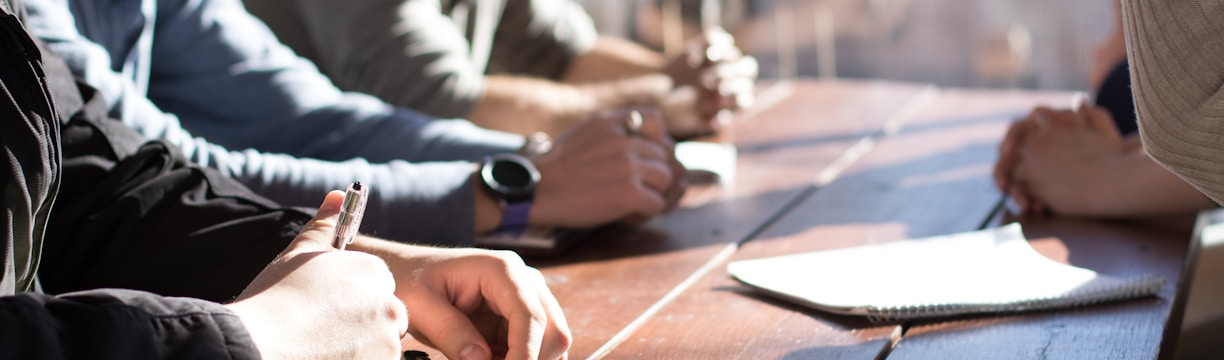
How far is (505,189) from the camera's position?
124 cm

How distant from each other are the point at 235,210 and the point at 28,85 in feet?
0.75

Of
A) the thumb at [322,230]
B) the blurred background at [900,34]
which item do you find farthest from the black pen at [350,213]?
the blurred background at [900,34]

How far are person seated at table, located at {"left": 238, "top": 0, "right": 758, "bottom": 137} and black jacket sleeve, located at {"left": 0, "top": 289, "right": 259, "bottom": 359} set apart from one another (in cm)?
125

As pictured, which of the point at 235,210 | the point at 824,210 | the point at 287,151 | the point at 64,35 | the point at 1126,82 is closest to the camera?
the point at 235,210

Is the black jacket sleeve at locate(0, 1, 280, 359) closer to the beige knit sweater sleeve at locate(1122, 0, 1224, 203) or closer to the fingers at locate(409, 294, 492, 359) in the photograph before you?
the fingers at locate(409, 294, 492, 359)

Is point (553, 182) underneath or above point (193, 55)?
underneath

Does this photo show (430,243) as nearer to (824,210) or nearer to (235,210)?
(235,210)

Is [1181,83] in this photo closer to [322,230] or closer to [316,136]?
[322,230]

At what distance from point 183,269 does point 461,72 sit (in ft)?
3.18

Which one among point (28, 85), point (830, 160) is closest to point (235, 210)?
point (28, 85)

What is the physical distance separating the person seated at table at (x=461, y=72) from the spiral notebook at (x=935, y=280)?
31.7 inches

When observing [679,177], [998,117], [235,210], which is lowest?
[998,117]

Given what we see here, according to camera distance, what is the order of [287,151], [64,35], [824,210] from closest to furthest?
[64,35] < [824,210] < [287,151]

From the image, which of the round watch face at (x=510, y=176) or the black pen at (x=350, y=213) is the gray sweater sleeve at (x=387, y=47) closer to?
the round watch face at (x=510, y=176)
